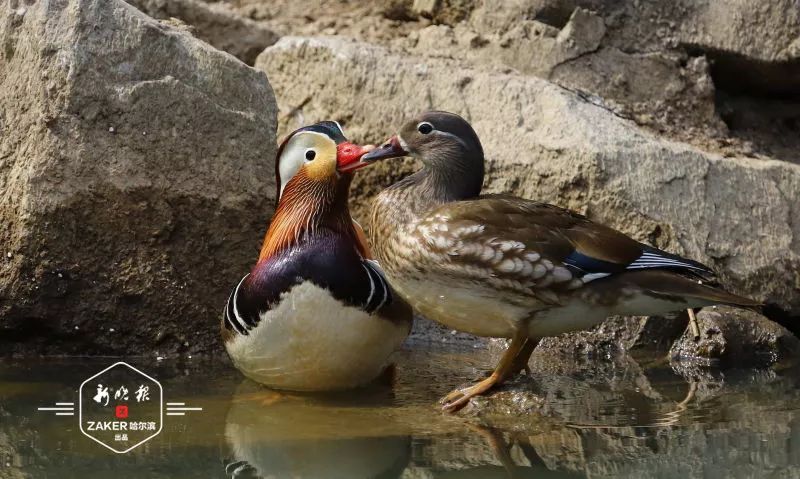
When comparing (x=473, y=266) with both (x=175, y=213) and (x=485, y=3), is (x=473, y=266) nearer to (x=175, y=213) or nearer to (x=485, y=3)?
(x=175, y=213)

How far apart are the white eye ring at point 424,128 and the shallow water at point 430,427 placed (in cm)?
116

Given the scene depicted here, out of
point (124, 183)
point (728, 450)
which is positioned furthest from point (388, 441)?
point (124, 183)

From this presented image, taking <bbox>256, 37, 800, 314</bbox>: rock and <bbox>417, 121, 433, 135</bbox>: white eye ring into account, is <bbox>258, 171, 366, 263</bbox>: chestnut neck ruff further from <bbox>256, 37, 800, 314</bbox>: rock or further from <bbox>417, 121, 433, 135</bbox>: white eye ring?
<bbox>256, 37, 800, 314</bbox>: rock

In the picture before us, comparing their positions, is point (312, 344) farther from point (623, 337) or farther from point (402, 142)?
point (623, 337)

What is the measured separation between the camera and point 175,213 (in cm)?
541

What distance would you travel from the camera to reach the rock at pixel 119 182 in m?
5.20

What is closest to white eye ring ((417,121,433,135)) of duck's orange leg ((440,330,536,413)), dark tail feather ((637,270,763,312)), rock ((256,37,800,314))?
duck's orange leg ((440,330,536,413))

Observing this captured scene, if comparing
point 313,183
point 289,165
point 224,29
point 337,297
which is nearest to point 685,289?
point 337,297

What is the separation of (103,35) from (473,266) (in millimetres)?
2238

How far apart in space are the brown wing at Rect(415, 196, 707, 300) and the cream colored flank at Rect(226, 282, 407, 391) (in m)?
0.44

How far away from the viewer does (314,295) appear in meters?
4.54

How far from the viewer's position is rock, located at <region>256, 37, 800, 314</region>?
5832mm

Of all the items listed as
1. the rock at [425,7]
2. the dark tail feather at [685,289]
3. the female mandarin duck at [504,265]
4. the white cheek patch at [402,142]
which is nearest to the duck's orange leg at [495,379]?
the female mandarin duck at [504,265]

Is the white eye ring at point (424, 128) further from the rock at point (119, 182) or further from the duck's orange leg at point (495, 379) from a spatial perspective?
the rock at point (119, 182)
